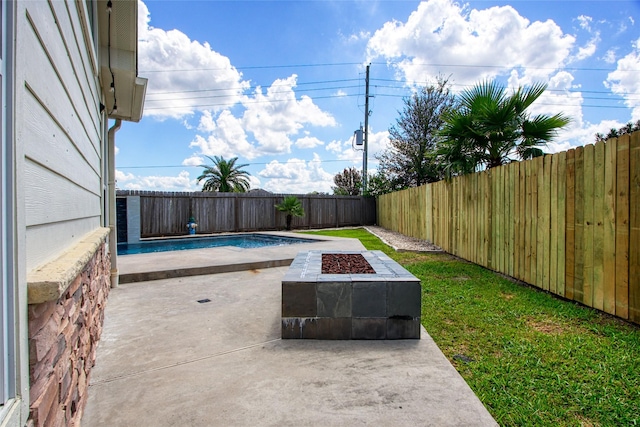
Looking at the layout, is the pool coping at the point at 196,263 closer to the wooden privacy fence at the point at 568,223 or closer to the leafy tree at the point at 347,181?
the wooden privacy fence at the point at 568,223

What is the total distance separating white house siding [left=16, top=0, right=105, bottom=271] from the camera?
1.07 m

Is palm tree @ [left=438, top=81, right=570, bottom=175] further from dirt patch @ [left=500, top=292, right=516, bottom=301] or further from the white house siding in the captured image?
the white house siding

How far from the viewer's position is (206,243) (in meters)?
11.6

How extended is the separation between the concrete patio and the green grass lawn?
0.24 m

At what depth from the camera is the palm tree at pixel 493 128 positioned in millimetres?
5637

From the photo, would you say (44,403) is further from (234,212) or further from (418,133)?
(418,133)

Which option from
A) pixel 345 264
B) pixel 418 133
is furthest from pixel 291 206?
pixel 345 264

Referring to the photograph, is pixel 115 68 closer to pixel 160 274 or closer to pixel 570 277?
pixel 160 274

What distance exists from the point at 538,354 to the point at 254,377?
217 centimetres

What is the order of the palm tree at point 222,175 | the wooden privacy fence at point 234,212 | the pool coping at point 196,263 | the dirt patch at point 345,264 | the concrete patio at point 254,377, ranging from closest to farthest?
the concrete patio at point 254,377
the dirt patch at point 345,264
the pool coping at point 196,263
the wooden privacy fence at point 234,212
the palm tree at point 222,175

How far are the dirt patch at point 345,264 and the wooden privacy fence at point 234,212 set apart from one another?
913 cm

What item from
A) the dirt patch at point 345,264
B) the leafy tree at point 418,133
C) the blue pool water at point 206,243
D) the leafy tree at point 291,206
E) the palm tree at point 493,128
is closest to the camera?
the dirt patch at point 345,264

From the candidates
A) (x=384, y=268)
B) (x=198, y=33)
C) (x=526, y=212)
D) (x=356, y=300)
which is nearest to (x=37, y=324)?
(x=356, y=300)

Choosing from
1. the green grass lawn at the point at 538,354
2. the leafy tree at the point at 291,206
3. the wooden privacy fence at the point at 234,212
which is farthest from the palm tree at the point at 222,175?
the green grass lawn at the point at 538,354
